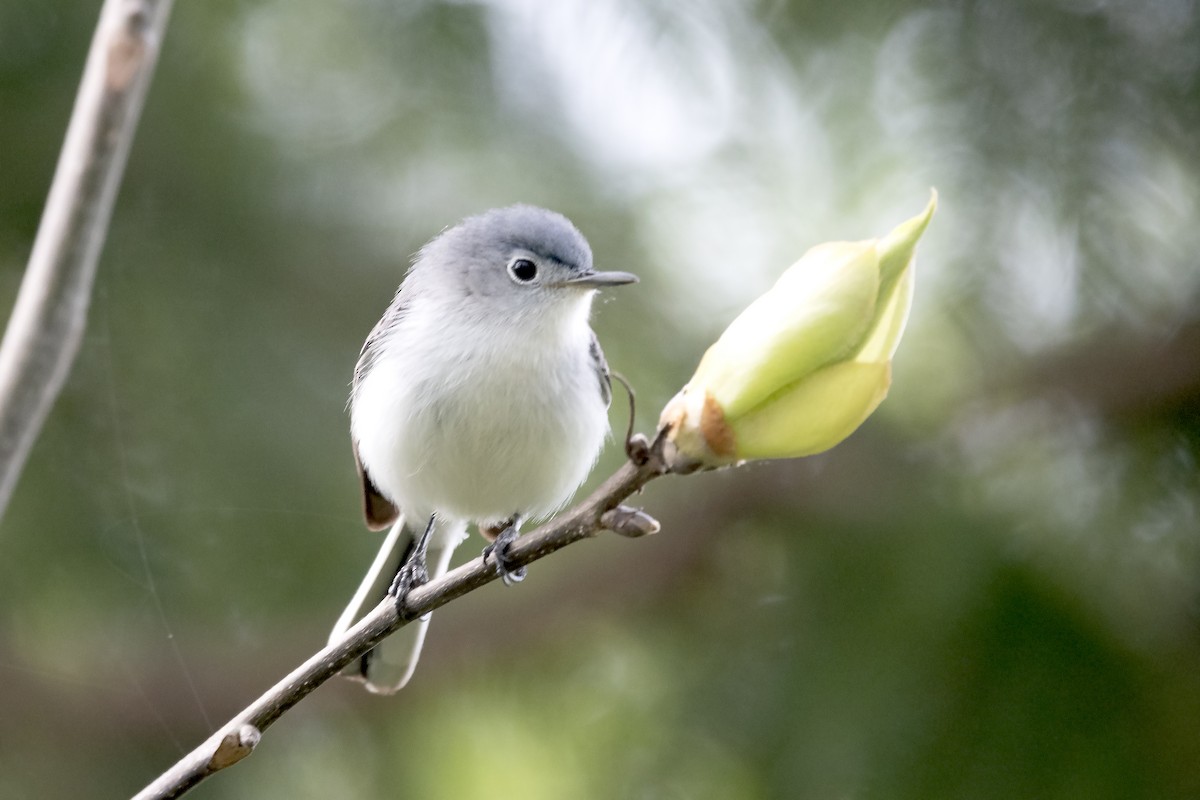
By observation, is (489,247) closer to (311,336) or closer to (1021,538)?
(311,336)

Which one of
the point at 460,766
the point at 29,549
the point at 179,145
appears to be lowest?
the point at 460,766

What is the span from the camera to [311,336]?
2.00 m

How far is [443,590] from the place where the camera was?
1.00 m

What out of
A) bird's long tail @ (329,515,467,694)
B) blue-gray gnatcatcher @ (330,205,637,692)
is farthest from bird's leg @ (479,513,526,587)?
bird's long tail @ (329,515,467,694)

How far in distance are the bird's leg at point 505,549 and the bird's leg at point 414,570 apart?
0.10 m

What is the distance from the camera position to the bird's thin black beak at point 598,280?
5.29 ft

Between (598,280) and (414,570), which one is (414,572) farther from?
(598,280)

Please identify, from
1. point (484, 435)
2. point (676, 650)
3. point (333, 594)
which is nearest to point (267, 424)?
point (333, 594)

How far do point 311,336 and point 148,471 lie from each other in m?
0.36

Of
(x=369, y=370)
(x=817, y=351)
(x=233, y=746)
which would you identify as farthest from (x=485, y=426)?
(x=817, y=351)

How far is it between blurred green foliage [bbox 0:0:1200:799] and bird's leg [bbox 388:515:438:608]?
0.48 feet

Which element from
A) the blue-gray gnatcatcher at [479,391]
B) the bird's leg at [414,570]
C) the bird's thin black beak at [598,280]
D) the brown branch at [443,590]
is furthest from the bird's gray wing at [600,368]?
the brown branch at [443,590]

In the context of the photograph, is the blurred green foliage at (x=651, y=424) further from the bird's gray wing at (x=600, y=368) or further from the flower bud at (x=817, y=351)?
the flower bud at (x=817, y=351)

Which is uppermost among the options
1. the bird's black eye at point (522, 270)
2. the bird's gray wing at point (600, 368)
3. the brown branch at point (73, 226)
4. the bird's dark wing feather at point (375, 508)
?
the brown branch at point (73, 226)
